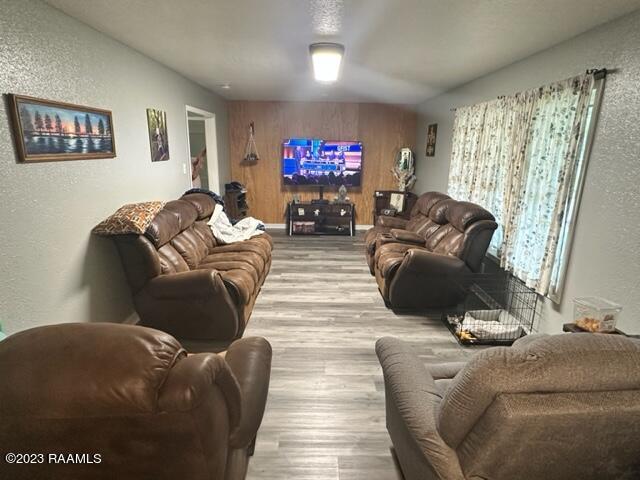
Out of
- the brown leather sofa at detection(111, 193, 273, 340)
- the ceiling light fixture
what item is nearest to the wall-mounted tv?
the ceiling light fixture

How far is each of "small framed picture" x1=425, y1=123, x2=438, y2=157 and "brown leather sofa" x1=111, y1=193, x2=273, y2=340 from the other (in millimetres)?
3744

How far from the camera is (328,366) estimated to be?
2502mm

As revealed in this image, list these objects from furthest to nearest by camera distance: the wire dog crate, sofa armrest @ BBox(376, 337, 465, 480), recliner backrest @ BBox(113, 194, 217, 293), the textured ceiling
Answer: the wire dog crate < recliner backrest @ BBox(113, 194, 217, 293) < the textured ceiling < sofa armrest @ BBox(376, 337, 465, 480)

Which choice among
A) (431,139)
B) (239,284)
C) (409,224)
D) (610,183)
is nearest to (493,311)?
(610,183)

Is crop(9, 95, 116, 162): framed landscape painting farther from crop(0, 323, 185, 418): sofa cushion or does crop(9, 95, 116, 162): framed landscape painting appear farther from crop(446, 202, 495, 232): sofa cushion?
crop(446, 202, 495, 232): sofa cushion

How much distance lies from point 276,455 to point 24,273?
1.64 m

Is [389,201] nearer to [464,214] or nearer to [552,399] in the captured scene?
[464,214]

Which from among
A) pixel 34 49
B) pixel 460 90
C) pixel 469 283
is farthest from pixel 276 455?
pixel 460 90

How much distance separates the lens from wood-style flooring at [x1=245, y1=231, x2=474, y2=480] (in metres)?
1.75

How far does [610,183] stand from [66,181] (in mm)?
3421

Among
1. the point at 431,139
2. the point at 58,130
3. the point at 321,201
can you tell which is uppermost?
the point at 431,139

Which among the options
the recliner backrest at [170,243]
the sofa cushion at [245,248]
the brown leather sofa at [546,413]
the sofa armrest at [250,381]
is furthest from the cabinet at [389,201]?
the brown leather sofa at [546,413]

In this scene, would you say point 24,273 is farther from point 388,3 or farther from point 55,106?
point 388,3

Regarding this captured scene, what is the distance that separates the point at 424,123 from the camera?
588cm
